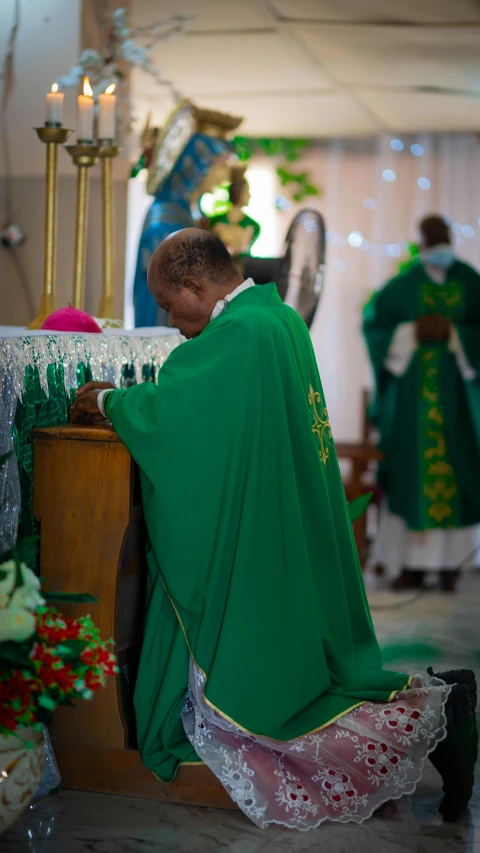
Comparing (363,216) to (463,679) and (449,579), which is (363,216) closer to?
(449,579)

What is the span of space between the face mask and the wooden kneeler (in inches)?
131

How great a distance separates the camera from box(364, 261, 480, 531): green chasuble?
17.8 feet

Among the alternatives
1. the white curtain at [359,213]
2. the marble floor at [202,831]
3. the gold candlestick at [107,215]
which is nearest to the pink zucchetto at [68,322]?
the gold candlestick at [107,215]

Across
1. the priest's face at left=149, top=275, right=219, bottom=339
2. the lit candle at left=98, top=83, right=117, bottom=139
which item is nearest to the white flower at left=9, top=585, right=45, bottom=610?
the priest's face at left=149, top=275, right=219, bottom=339

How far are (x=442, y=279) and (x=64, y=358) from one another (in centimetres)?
335

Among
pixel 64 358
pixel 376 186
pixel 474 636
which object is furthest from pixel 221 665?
pixel 376 186

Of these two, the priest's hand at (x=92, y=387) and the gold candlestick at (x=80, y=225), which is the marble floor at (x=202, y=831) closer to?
the priest's hand at (x=92, y=387)

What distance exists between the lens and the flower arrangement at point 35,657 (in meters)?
1.88

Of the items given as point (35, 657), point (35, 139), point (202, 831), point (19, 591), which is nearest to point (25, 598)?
point (19, 591)

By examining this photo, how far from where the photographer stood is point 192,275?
248cm

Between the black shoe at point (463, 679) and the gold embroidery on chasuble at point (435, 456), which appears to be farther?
the gold embroidery on chasuble at point (435, 456)

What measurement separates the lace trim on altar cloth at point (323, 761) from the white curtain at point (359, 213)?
18.2 feet

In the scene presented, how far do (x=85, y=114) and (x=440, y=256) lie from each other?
286 cm

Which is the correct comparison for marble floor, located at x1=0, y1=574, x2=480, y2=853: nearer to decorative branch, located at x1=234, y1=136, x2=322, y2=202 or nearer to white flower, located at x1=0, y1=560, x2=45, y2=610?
white flower, located at x1=0, y1=560, x2=45, y2=610
